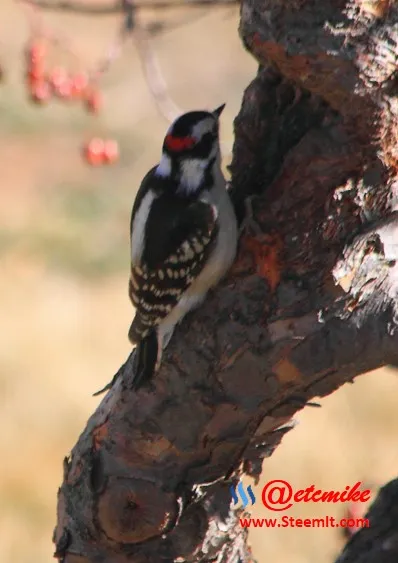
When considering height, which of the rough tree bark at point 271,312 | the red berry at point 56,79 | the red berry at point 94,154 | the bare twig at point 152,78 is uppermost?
the red berry at point 56,79

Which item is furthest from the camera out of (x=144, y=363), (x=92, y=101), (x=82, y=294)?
(x=82, y=294)

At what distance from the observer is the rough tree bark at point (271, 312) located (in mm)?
2828

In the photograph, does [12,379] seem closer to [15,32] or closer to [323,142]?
[323,142]

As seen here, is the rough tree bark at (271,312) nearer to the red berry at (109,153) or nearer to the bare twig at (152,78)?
the bare twig at (152,78)

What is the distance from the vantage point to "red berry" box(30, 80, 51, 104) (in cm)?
492

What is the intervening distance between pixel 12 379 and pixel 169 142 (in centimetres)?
499

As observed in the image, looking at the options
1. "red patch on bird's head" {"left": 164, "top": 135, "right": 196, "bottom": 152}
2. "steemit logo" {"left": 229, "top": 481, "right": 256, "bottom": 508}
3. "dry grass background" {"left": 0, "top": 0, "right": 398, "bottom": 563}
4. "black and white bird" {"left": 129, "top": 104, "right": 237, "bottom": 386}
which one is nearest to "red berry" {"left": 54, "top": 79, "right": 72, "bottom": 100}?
"dry grass background" {"left": 0, "top": 0, "right": 398, "bottom": 563}

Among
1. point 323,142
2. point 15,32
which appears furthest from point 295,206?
point 15,32

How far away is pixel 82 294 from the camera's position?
32.7 ft

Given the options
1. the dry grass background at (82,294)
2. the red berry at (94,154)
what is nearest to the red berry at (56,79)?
the dry grass background at (82,294)

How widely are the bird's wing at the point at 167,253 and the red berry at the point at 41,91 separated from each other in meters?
1.35

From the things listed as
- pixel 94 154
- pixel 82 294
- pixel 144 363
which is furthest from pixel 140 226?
pixel 82 294

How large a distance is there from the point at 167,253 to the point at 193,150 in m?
0.40

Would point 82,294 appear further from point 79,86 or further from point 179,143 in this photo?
point 179,143
